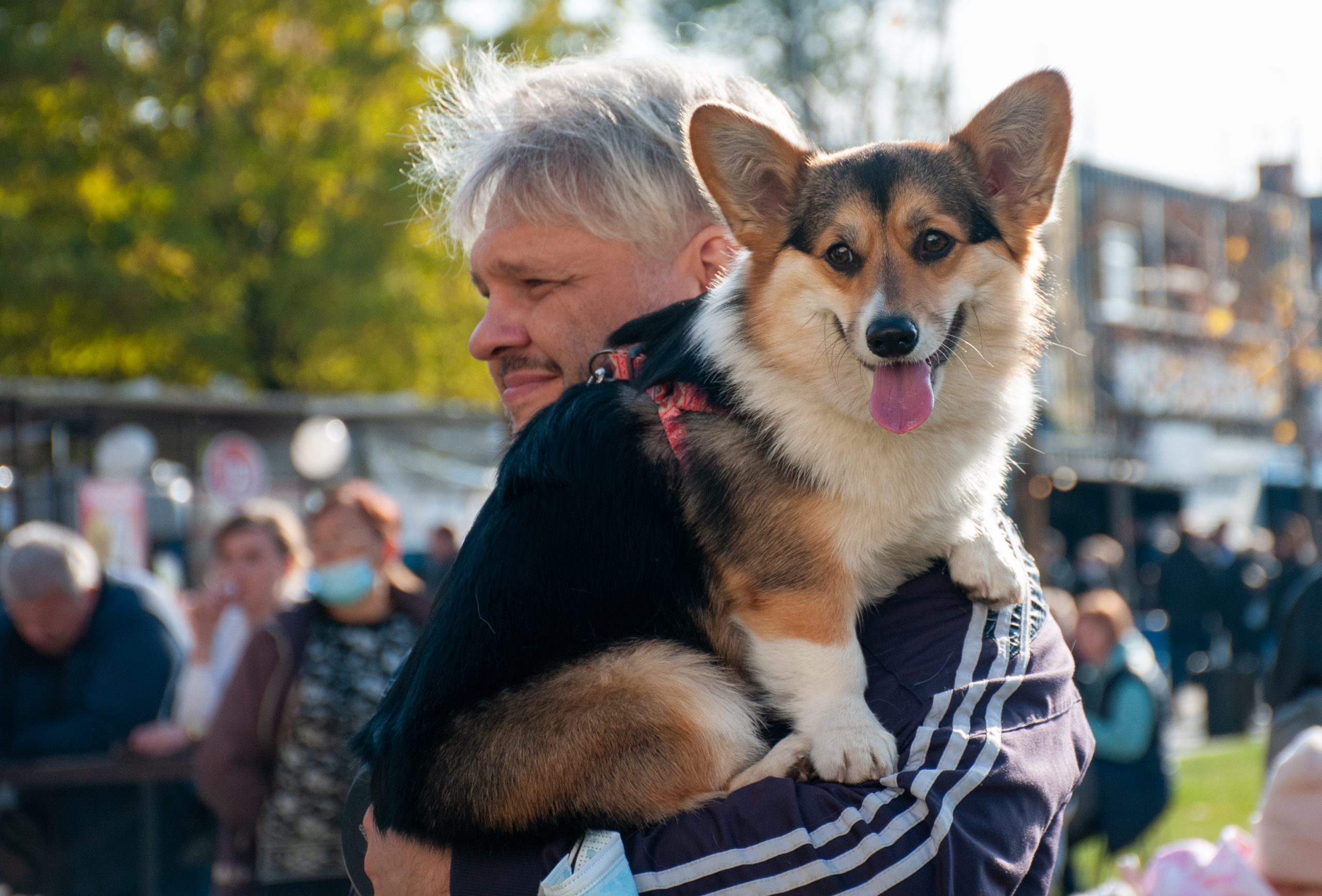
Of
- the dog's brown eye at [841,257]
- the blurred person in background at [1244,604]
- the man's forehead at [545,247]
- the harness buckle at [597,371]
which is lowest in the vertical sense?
the blurred person in background at [1244,604]

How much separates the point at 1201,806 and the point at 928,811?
780 centimetres

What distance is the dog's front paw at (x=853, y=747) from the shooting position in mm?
1802

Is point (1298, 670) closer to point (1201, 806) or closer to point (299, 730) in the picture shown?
point (299, 730)

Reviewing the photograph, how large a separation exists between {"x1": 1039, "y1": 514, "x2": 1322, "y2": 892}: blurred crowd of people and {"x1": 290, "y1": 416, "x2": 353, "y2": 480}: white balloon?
7.31 meters

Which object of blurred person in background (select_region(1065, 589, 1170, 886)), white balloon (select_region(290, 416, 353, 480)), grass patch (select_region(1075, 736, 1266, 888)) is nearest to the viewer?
blurred person in background (select_region(1065, 589, 1170, 886))

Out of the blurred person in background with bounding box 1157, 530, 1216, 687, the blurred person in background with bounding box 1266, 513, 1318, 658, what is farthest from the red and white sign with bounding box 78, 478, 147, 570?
the blurred person in background with bounding box 1266, 513, 1318, 658

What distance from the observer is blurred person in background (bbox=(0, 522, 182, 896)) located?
19.4ft

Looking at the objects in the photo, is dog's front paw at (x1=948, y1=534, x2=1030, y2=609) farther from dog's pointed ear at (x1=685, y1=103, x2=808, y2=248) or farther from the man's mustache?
the man's mustache

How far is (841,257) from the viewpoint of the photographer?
7.73 ft

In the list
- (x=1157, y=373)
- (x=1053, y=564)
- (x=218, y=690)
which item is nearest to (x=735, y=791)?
(x=218, y=690)

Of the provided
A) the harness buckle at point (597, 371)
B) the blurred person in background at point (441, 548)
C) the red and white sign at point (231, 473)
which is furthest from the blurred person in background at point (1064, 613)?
the red and white sign at point (231, 473)

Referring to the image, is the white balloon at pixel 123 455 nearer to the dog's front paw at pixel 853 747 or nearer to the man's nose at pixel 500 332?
the man's nose at pixel 500 332

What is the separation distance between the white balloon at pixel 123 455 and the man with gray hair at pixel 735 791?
10093mm

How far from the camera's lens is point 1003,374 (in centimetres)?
233
